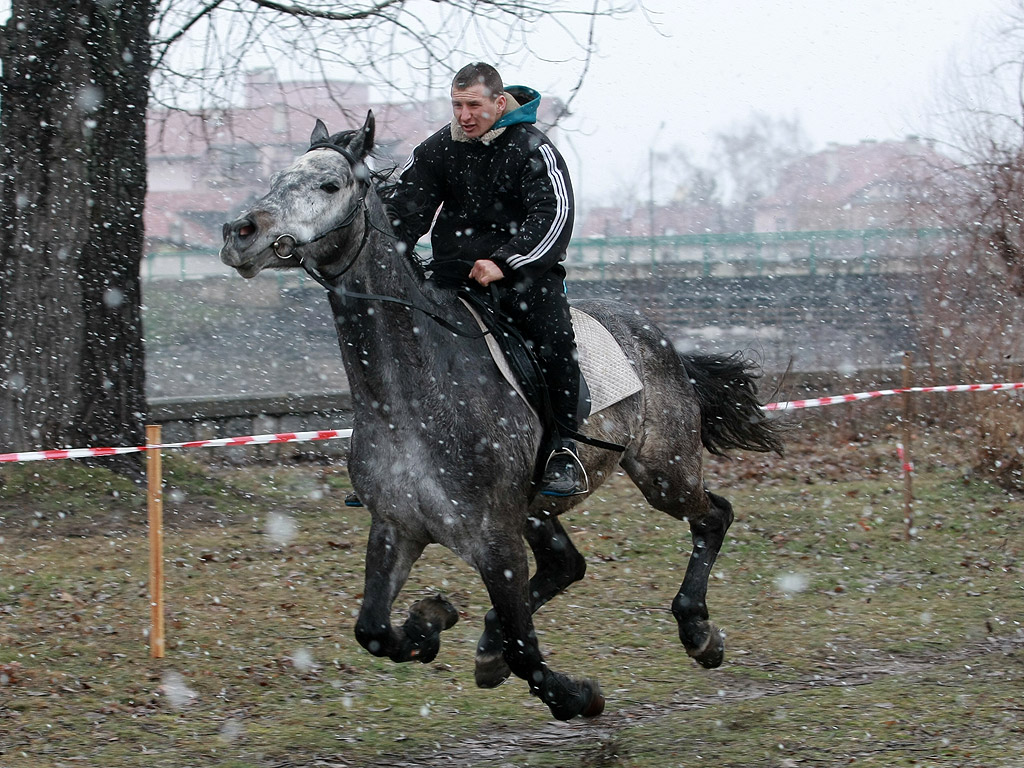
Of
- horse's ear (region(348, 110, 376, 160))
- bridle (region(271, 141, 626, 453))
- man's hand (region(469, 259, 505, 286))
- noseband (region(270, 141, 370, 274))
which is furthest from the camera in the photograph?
man's hand (region(469, 259, 505, 286))

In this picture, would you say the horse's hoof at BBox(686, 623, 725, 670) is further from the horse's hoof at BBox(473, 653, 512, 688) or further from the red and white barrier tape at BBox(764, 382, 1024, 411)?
the red and white barrier tape at BBox(764, 382, 1024, 411)

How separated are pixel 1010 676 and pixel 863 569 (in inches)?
124

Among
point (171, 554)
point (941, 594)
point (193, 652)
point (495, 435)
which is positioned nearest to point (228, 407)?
point (171, 554)

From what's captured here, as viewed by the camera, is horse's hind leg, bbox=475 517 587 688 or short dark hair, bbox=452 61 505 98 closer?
short dark hair, bbox=452 61 505 98

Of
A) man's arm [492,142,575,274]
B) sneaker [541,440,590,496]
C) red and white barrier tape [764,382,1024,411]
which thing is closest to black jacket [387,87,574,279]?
man's arm [492,142,575,274]

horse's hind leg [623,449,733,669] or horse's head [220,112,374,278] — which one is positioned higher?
horse's head [220,112,374,278]

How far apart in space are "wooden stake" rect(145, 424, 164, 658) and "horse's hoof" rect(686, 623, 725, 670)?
302cm

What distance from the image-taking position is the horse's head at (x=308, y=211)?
4.38 metres

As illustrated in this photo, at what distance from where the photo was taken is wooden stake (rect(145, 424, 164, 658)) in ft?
22.1

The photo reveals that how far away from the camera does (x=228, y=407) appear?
43.3 feet

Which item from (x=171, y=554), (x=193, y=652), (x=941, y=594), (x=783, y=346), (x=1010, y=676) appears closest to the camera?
(x=1010, y=676)

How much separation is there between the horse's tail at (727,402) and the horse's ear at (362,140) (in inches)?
108

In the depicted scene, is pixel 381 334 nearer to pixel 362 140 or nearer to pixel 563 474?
pixel 362 140

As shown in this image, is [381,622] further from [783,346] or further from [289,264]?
[783,346]
